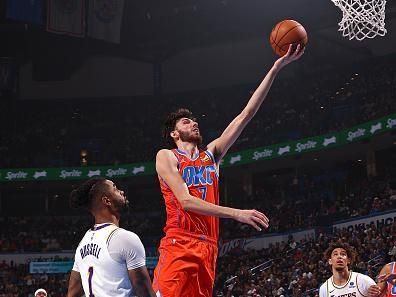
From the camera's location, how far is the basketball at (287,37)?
5.03 meters

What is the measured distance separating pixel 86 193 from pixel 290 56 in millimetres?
1922

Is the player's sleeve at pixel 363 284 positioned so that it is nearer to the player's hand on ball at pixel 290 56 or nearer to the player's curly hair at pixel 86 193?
the player's hand on ball at pixel 290 56

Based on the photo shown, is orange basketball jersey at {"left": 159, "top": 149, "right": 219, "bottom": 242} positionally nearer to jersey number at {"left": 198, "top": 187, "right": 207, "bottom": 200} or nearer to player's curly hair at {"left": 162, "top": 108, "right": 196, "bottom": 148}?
jersey number at {"left": 198, "top": 187, "right": 207, "bottom": 200}

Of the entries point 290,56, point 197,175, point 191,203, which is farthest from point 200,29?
point 191,203

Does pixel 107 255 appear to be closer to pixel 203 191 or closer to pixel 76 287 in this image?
pixel 76 287

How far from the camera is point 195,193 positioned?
439cm

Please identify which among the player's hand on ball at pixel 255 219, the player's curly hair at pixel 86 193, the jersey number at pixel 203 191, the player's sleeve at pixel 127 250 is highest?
the jersey number at pixel 203 191

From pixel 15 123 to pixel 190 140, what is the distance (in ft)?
99.3

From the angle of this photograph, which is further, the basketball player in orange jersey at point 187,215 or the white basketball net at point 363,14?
the white basketball net at point 363,14

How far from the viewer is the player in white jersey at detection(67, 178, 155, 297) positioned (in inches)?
146

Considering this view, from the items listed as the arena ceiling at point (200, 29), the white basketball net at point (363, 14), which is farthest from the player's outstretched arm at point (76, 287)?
the arena ceiling at point (200, 29)

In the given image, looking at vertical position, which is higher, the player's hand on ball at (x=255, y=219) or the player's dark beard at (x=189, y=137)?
the player's dark beard at (x=189, y=137)

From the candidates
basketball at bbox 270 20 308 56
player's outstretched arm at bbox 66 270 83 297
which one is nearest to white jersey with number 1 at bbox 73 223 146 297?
player's outstretched arm at bbox 66 270 83 297

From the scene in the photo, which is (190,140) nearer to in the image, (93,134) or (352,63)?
(352,63)
